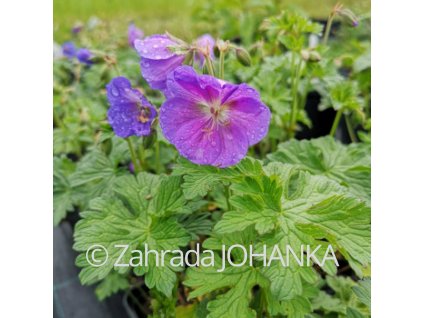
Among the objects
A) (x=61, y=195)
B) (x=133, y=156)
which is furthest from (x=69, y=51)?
(x=133, y=156)

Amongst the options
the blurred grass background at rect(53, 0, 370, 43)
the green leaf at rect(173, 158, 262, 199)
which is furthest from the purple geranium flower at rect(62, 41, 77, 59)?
the green leaf at rect(173, 158, 262, 199)

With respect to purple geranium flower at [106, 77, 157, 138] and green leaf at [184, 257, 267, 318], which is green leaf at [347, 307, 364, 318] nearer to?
green leaf at [184, 257, 267, 318]

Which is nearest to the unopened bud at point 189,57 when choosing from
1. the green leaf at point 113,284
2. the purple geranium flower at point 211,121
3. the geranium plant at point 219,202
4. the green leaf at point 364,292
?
the geranium plant at point 219,202

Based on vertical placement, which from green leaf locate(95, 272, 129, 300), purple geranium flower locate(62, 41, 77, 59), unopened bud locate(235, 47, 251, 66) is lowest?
green leaf locate(95, 272, 129, 300)

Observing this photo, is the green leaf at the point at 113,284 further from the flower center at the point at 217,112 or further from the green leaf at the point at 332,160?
the flower center at the point at 217,112

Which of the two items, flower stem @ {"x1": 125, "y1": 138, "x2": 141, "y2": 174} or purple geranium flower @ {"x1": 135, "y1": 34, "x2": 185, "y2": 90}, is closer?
purple geranium flower @ {"x1": 135, "y1": 34, "x2": 185, "y2": 90}

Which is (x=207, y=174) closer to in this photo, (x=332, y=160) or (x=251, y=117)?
(x=251, y=117)

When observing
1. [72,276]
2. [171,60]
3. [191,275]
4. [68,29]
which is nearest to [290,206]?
[191,275]
